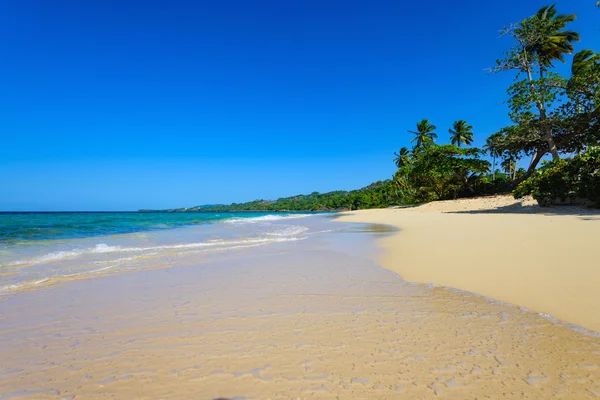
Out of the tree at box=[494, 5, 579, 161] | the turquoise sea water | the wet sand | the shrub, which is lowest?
the wet sand

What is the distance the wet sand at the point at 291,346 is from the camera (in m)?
2.10

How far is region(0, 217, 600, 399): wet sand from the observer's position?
210cm

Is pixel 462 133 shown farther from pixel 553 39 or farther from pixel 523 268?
pixel 523 268

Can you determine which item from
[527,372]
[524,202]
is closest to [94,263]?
[527,372]

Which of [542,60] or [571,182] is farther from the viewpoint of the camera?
[542,60]

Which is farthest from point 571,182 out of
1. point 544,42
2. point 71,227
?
point 71,227

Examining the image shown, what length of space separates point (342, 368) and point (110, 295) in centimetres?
437

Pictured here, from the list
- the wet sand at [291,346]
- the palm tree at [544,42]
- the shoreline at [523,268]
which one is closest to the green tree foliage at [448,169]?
the palm tree at [544,42]

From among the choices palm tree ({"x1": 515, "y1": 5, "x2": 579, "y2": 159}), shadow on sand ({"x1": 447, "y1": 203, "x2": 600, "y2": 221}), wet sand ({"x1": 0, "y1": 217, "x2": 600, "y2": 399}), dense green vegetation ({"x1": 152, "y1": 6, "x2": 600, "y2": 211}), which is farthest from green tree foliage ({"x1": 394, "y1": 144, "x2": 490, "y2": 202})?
wet sand ({"x1": 0, "y1": 217, "x2": 600, "y2": 399})

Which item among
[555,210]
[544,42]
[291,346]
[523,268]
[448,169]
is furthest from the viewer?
[448,169]

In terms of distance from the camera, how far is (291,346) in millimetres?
2748

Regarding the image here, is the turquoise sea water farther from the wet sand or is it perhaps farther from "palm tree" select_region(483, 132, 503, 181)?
"palm tree" select_region(483, 132, 503, 181)

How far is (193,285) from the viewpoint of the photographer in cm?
527

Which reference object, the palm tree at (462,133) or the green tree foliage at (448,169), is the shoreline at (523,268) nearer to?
the green tree foliage at (448,169)
